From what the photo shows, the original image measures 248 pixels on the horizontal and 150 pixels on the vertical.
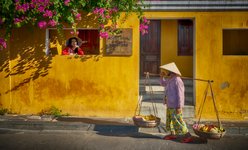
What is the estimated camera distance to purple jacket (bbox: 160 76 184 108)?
29.1ft

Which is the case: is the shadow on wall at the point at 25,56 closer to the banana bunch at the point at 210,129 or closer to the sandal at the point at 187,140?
the sandal at the point at 187,140

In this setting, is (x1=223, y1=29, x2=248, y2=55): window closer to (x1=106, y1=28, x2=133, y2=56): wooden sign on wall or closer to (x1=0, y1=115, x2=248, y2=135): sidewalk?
(x1=0, y1=115, x2=248, y2=135): sidewalk

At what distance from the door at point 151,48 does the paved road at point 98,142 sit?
19.2ft

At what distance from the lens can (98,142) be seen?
8688mm

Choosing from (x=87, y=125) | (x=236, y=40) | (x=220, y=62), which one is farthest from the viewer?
(x=236, y=40)

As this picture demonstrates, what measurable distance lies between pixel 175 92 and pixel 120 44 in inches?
116

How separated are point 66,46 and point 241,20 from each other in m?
5.89

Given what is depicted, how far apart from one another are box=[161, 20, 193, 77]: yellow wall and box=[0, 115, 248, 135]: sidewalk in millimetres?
4084

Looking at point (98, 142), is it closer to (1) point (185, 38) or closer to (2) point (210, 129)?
(2) point (210, 129)

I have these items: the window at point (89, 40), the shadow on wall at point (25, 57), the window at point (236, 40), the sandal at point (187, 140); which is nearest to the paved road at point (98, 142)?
the sandal at point (187, 140)

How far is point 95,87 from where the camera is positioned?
11359mm

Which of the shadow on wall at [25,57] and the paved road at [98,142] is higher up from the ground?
the shadow on wall at [25,57]

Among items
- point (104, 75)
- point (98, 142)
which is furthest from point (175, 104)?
point (104, 75)

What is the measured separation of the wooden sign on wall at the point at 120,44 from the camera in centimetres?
1121
